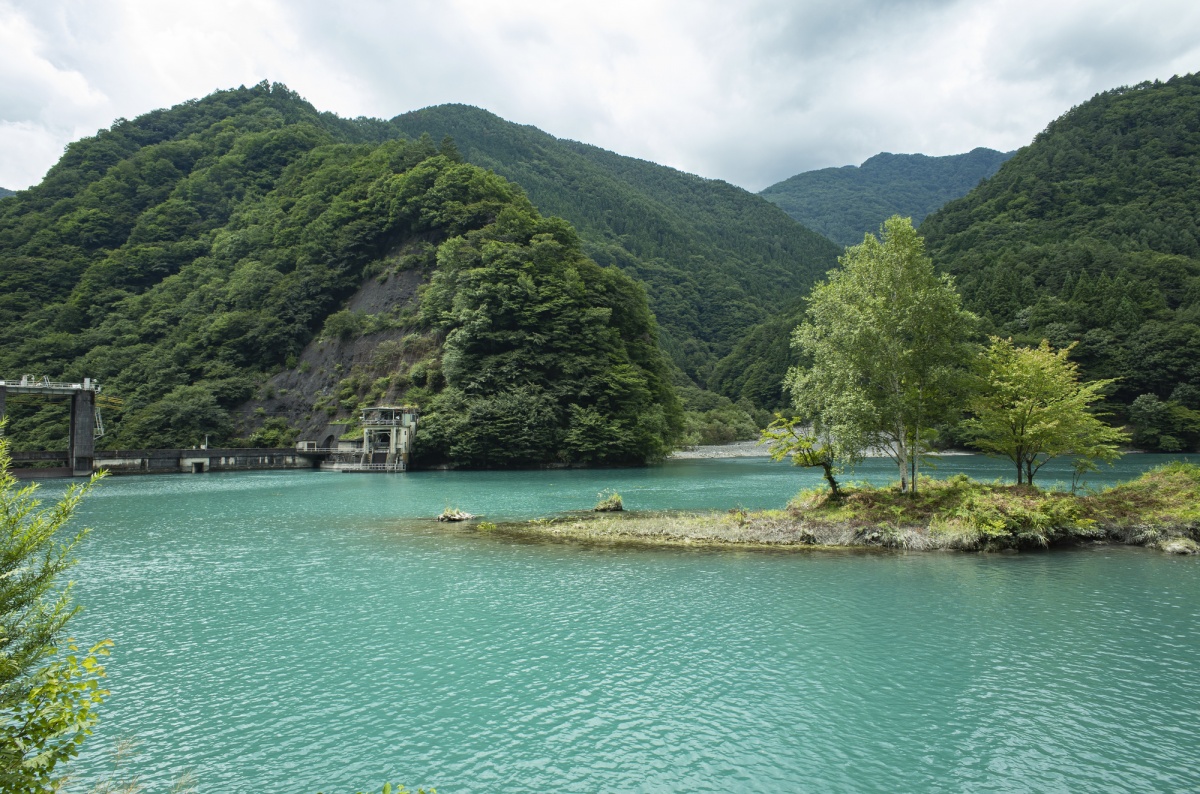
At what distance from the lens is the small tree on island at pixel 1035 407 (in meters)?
26.1

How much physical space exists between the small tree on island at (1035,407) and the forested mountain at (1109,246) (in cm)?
3441

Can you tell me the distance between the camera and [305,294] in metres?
87.3

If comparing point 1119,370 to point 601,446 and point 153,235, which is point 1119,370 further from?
point 153,235

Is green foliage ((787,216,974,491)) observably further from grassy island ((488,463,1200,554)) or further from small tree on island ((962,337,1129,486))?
grassy island ((488,463,1200,554))

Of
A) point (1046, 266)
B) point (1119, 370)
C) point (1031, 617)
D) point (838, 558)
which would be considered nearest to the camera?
point (1031, 617)

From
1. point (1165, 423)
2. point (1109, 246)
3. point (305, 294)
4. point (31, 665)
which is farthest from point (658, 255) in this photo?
point (31, 665)

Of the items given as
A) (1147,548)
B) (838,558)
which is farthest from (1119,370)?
(838,558)

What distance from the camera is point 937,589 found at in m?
17.6

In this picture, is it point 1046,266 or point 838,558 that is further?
point 1046,266

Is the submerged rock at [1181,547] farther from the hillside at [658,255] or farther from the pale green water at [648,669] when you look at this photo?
the hillside at [658,255]

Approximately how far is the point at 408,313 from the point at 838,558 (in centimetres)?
6964

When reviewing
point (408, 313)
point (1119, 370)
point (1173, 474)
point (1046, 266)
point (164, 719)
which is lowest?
point (164, 719)

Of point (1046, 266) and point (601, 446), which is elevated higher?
point (1046, 266)

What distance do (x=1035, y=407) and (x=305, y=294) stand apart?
279ft
